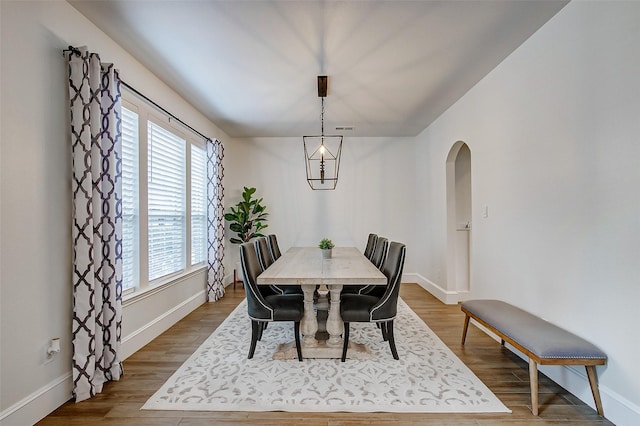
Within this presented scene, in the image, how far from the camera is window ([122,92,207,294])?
2.95 metres

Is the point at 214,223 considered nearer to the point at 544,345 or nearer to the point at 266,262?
the point at 266,262

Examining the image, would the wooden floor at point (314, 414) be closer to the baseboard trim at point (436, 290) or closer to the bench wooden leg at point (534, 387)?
the bench wooden leg at point (534, 387)

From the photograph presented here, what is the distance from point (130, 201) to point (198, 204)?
1.65 meters

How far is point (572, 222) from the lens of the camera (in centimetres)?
217

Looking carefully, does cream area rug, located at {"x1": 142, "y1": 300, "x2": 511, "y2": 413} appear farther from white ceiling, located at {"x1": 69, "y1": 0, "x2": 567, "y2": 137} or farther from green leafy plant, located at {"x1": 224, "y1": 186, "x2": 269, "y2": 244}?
white ceiling, located at {"x1": 69, "y1": 0, "x2": 567, "y2": 137}

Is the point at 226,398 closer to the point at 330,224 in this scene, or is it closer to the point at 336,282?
the point at 336,282

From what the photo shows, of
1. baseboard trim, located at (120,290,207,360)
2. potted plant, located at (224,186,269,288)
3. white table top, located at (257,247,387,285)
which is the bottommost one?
baseboard trim, located at (120,290,207,360)

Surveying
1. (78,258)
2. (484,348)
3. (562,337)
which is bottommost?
(484,348)

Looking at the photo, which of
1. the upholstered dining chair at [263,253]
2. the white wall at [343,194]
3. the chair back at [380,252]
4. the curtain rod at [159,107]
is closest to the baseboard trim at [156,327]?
the upholstered dining chair at [263,253]

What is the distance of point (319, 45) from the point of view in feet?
8.66

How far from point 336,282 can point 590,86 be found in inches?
85.7

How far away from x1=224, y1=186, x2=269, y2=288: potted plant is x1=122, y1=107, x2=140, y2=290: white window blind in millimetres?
2268

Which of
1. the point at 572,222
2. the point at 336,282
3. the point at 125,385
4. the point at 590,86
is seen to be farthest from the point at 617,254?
the point at 125,385

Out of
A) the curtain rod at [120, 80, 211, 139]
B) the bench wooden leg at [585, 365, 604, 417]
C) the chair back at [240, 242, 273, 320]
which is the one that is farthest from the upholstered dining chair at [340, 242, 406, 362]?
the curtain rod at [120, 80, 211, 139]
